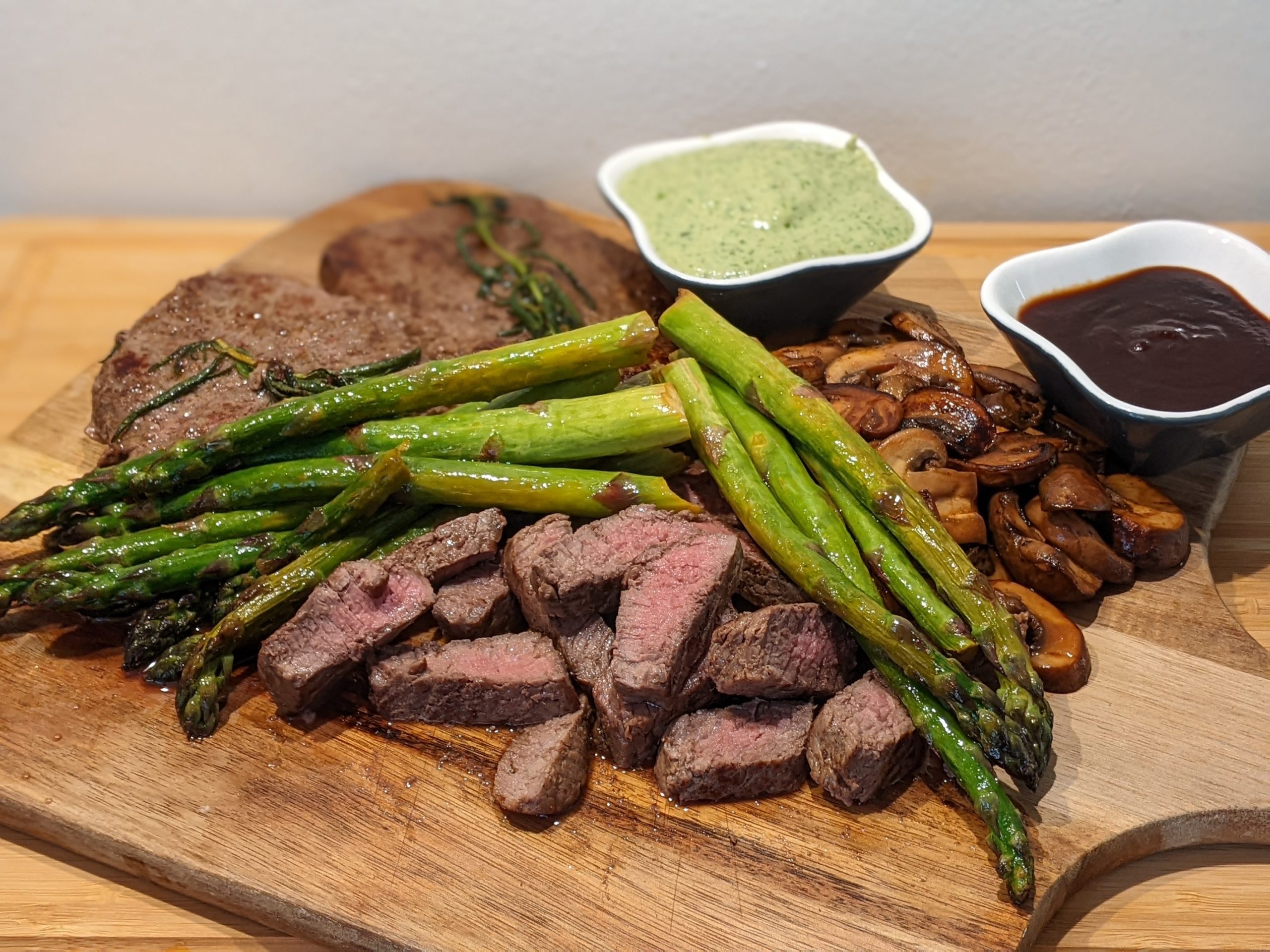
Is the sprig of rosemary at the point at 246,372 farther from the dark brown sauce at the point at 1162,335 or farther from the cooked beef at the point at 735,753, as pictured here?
the dark brown sauce at the point at 1162,335

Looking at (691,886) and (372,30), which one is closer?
(691,886)

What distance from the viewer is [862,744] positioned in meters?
3.29

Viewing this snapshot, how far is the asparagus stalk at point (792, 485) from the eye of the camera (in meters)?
3.72

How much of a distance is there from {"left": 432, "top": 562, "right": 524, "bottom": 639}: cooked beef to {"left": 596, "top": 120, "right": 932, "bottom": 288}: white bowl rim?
1597 millimetres

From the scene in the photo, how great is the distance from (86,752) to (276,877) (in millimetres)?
880

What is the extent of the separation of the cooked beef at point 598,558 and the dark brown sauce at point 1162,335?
1.65 m

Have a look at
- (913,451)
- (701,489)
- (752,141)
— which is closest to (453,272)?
(752,141)

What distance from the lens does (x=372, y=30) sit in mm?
6062

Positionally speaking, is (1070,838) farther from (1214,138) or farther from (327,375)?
(1214,138)

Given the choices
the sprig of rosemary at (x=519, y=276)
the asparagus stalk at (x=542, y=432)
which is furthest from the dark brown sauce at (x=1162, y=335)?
the sprig of rosemary at (x=519, y=276)

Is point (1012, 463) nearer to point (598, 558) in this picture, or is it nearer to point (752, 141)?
point (598, 558)

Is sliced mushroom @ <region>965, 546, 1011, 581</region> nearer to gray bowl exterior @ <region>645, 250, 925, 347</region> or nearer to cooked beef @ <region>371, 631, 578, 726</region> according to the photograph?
gray bowl exterior @ <region>645, 250, 925, 347</region>

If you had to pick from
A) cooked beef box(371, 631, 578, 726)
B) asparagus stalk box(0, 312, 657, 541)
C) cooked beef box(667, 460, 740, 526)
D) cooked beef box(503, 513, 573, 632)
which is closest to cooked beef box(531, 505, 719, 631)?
cooked beef box(503, 513, 573, 632)

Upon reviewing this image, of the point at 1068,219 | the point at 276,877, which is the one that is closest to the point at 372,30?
the point at 1068,219
